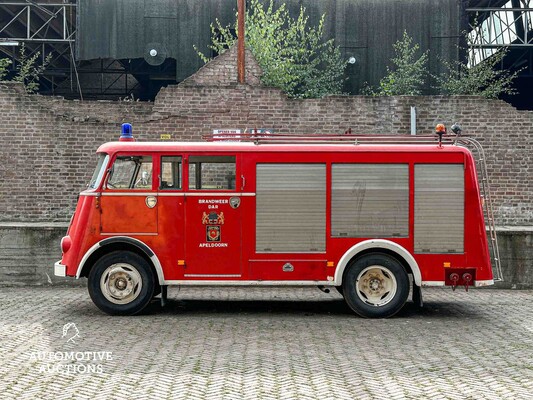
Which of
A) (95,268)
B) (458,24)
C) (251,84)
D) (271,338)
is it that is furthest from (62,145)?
(458,24)

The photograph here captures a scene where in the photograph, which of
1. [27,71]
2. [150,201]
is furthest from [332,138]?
[27,71]

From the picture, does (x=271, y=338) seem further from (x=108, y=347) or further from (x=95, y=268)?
(x=95, y=268)

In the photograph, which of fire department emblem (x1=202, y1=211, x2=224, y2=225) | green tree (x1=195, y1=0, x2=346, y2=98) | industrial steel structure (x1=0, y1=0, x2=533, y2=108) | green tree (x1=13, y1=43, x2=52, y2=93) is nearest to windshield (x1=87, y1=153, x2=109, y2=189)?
fire department emblem (x1=202, y1=211, x2=224, y2=225)

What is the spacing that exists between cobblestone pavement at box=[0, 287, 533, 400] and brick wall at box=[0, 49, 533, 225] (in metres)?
5.71

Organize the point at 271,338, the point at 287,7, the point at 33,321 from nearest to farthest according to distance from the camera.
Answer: the point at 271,338 → the point at 33,321 → the point at 287,7

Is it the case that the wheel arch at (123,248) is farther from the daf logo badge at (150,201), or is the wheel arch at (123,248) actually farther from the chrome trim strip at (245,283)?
the daf logo badge at (150,201)

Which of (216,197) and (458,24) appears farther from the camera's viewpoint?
(458,24)

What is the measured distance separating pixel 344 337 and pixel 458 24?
19.7 m

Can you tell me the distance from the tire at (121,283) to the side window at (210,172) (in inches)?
51.9

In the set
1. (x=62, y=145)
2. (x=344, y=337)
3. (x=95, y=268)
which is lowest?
(x=344, y=337)

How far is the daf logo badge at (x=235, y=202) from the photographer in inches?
466

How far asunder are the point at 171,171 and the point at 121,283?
168 cm

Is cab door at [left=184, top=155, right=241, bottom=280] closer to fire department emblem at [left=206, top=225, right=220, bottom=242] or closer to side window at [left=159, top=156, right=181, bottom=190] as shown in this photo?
fire department emblem at [left=206, top=225, right=220, bottom=242]

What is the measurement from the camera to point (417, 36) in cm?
2777
